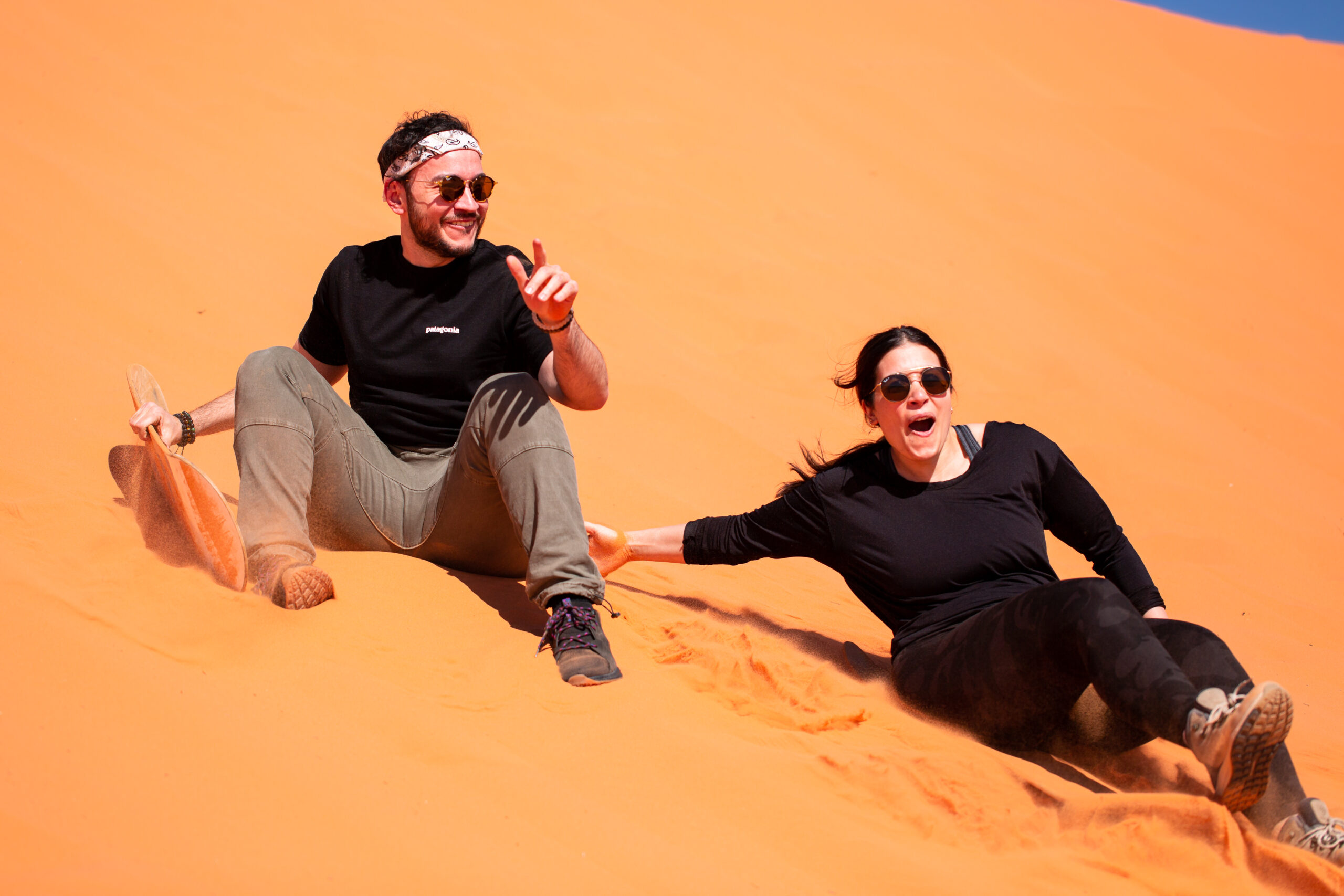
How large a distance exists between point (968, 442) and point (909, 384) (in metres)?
0.27

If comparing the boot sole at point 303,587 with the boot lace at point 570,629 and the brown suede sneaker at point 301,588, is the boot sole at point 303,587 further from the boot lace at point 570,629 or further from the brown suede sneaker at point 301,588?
the boot lace at point 570,629

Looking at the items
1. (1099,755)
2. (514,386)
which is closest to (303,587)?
(514,386)

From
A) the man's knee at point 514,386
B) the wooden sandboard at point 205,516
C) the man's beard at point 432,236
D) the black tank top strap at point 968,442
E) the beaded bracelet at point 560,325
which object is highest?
the man's beard at point 432,236

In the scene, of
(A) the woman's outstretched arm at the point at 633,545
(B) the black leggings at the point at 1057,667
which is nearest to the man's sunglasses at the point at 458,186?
(A) the woman's outstretched arm at the point at 633,545

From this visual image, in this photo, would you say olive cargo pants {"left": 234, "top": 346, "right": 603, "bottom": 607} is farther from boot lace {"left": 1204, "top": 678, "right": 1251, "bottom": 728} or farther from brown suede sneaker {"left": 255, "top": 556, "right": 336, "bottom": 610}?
boot lace {"left": 1204, "top": 678, "right": 1251, "bottom": 728}

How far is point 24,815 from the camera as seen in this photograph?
5.02 ft

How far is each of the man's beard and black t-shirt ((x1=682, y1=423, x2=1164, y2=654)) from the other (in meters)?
1.21

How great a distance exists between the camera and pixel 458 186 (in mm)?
3066

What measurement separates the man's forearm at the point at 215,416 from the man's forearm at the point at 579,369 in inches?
38.3

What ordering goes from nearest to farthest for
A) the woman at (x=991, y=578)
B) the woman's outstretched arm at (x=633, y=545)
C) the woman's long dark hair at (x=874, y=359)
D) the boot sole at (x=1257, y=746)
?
the boot sole at (x=1257, y=746) → the woman at (x=991, y=578) → the woman's long dark hair at (x=874, y=359) → the woman's outstretched arm at (x=633, y=545)

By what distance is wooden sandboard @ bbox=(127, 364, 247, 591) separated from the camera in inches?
100

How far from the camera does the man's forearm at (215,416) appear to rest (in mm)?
2953

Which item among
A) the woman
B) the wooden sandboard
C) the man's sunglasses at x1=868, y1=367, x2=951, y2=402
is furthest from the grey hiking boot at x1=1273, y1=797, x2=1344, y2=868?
the wooden sandboard

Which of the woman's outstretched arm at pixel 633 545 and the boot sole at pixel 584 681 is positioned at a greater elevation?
the woman's outstretched arm at pixel 633 545
